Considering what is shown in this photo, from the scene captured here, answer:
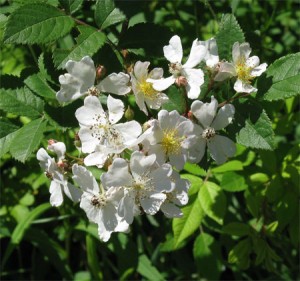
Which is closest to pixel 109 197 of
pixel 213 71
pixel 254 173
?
pixel 213 71

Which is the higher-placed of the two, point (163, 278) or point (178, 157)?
point (178, 157)

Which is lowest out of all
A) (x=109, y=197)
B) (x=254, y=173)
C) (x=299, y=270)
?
(x=299, y=270)

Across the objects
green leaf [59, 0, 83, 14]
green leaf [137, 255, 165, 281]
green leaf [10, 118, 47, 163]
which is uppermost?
green leaf [59, 0, 83, 14]

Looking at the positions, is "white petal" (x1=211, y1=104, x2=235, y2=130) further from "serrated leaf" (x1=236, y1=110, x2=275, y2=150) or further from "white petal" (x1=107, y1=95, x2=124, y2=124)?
"white petal" (x1=107, y1=95, x2=124, y2=124)

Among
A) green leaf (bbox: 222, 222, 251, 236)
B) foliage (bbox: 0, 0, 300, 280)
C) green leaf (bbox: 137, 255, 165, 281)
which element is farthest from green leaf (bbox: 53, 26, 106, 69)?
green leaf (bbox: 137, 255, 165, 281)

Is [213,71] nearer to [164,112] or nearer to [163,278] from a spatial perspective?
[164,112]

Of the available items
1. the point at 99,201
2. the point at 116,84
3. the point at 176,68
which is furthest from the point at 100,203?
the point at 176,68
